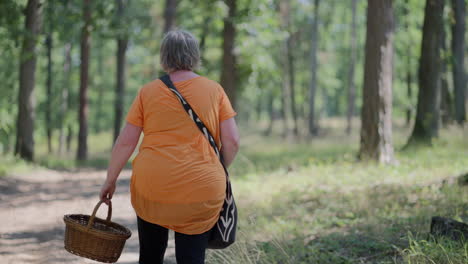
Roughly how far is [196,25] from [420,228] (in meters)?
17.4

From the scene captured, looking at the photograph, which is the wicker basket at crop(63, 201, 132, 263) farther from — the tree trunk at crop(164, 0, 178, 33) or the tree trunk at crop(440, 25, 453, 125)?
the tree trunk at crop(440, 25, 453, 125)

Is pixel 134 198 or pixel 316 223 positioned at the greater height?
pixel 134 198

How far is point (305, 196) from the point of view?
25.9 feet

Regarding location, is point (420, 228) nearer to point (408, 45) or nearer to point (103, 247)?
point (103, 247)

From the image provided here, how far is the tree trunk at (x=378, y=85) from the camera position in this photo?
33.1 ft

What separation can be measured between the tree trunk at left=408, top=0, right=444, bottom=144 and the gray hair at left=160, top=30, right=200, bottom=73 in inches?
411

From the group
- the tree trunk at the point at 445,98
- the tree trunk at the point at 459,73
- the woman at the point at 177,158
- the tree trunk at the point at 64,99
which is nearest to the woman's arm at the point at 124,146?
the woman at the point at 177,158

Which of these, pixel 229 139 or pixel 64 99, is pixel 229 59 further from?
pixel 64 99

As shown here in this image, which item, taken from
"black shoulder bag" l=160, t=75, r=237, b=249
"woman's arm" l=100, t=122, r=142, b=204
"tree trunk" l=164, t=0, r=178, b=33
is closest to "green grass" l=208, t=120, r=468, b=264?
"black shoulder bag" l=160, t=75, r=237, b=249

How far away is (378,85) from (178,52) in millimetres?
7905

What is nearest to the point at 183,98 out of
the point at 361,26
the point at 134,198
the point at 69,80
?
the point at 134,198

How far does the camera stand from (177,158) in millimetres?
2850

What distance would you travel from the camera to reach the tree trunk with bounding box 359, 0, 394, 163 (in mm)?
10102

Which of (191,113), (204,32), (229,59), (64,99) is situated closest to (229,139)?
(191,113)
